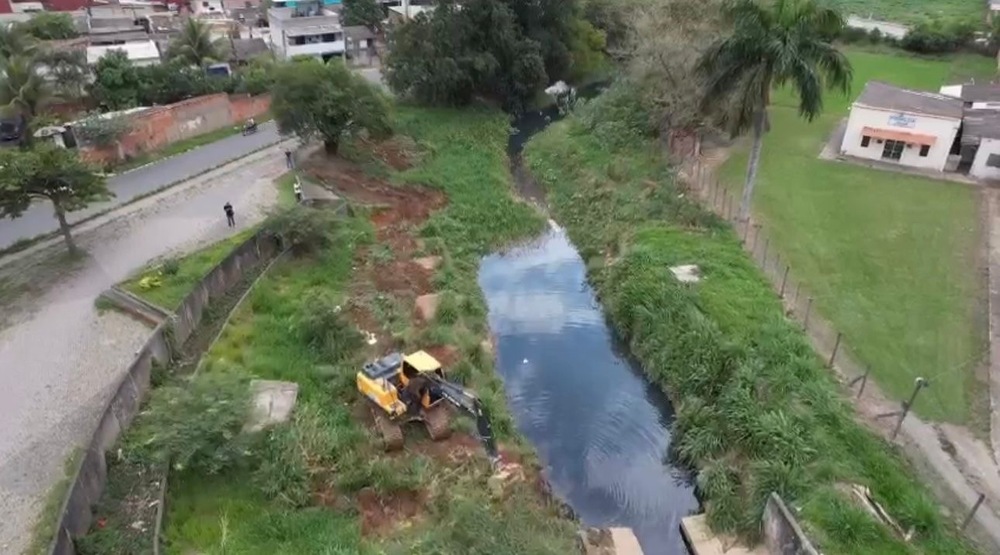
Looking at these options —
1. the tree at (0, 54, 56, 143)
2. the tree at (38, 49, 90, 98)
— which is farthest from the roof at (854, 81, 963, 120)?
the tree at (38, 49, 90, 98)

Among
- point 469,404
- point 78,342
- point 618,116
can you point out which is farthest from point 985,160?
point 78,342

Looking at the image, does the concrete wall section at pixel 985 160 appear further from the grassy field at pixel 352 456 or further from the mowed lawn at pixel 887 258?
the grassy field at pixel 352 456

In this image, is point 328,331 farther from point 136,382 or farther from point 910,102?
point 910,102

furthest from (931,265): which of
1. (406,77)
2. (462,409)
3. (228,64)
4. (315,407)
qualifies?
(228,64)

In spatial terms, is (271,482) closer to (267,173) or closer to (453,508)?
(453,508)

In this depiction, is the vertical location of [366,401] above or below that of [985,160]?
below

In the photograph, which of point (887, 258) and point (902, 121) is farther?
point (902, 121)

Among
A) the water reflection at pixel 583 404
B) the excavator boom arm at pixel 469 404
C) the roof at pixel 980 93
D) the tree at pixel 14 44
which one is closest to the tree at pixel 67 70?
the tree at pixel 14 44
